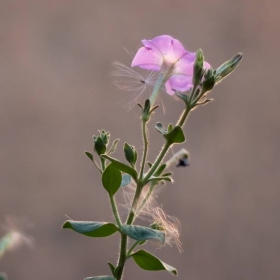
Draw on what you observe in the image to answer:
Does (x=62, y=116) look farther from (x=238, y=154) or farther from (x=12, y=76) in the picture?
(x=238, y=154)

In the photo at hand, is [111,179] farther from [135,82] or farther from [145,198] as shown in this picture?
[135,82]

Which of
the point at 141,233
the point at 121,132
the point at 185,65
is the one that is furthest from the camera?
the point at 121,132

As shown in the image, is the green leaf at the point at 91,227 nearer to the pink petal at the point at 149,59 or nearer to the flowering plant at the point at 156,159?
the flowering plant at the point at 156,159

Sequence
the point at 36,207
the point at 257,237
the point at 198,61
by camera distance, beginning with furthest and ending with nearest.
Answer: the point at 257,237 < the point at 36,207 < the point at 198,61

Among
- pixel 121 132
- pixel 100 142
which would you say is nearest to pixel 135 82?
pixel 100 142

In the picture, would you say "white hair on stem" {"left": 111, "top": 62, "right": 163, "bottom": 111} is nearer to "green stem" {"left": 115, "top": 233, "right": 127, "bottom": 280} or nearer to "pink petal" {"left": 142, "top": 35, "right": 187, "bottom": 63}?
"pink petal" {"left": 142, "top": 35, "right": 187, "bottom": 63}

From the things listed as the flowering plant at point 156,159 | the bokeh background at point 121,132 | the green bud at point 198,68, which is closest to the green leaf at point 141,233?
the flowering plant at point 156,159

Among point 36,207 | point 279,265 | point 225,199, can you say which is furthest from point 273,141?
point 36,207
